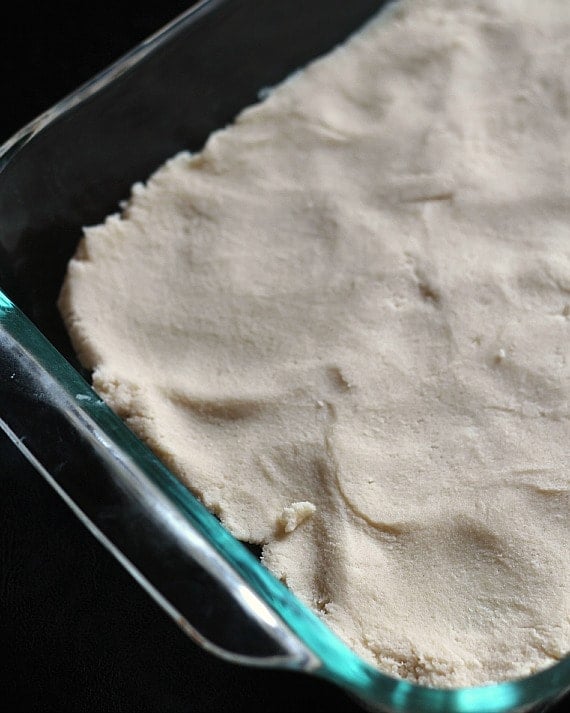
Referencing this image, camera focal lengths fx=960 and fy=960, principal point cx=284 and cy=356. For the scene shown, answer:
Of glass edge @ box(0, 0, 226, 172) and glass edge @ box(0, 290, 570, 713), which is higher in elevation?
glass edge @ box(0, 0, 226, 172)

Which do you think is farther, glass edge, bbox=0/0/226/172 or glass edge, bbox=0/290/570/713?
glass edge, bbox=0/0/226/172

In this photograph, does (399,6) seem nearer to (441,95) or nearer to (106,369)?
(441,95)

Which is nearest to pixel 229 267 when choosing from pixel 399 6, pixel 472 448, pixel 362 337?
pixel 362 337

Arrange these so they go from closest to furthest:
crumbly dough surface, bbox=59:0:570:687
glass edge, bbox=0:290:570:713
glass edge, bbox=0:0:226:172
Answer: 1. glass edge, bbox=0:290:570:713
2. crumbly dough surface, bbox=59:0:570:687
3. glass edge, bbox=0:0:226:172

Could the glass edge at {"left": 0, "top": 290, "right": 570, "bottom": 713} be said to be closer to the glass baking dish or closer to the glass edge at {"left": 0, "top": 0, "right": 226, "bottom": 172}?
the glass baking dish

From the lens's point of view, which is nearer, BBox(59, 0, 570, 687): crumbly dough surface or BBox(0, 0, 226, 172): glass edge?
BBox(59, 0, 570, 687): crumbly dough surface

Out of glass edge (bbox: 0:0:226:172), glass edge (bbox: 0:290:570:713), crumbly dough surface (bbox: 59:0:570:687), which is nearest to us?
glass edge (bbox: 0:290:570:713)

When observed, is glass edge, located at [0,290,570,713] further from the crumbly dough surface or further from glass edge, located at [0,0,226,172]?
glass edge, located at [0,0,226,172]

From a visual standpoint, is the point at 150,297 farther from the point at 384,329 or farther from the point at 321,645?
the point at 321,645

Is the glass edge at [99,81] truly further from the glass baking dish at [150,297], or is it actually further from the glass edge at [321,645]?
the glass edge at [321,645]

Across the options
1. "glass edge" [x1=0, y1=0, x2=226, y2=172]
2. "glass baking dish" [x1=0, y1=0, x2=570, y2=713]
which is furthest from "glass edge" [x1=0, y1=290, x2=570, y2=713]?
"glass edge" [x1=0, y1=0, x2=226, y2=172]
